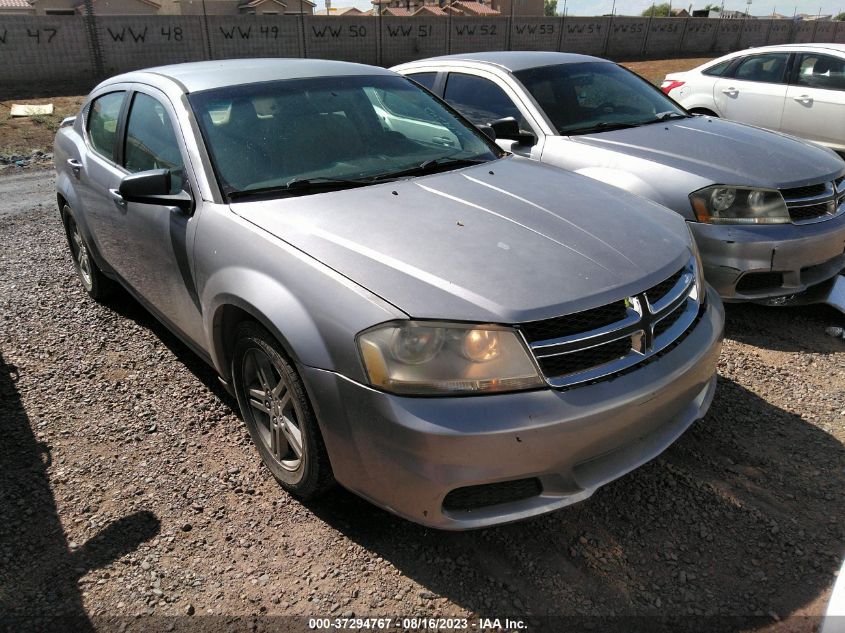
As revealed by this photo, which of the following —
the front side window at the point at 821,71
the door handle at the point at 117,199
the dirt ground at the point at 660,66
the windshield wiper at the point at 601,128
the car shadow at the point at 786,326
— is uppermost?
the front side window at the point at 821,71

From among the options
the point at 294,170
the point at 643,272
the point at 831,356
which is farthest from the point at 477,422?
the point at 831,356

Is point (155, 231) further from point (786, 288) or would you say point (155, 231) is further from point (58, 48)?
point (58, 48)

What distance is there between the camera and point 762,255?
13.1 ft

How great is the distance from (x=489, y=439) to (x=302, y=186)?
4.97 ft

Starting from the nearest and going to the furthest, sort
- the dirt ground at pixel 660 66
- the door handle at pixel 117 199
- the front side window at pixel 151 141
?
the front side window at pixel 151 141
the door handle at pixel 117 199
the dirt ground at pixel 660 66

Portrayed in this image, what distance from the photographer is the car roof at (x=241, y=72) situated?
11.1 ft

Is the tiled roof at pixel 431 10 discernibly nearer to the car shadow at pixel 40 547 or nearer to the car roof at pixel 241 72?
the car roof at pixel 241 72

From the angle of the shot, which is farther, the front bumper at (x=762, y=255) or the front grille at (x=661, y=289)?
the front bumper at (x=762, y=255)

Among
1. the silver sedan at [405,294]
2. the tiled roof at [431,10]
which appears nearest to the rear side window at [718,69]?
the silver sedan at [405,294]

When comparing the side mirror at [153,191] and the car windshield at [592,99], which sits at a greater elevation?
the car windshield at [592,99]

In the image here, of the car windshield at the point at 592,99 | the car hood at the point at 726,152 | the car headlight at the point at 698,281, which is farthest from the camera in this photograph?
the car windshield at the point at 592,99

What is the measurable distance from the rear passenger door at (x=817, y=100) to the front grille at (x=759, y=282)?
4.56 meters

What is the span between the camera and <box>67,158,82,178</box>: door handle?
4.26 m

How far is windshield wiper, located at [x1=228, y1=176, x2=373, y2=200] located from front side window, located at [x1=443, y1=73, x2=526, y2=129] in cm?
224
